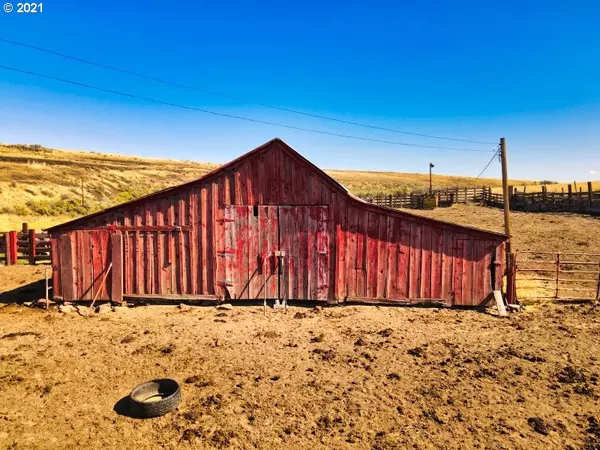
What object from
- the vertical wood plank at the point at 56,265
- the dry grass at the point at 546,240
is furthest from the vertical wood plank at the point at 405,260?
the vertical wood plank at the point at 56,265

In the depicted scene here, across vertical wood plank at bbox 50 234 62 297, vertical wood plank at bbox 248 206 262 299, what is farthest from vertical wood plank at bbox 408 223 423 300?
vertical wood plank at bbox 50 234 62 297

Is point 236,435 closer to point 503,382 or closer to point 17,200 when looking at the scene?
point 503,382

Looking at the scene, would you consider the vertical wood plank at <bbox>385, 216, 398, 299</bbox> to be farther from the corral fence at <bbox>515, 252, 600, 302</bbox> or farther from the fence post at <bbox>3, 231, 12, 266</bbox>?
the fence post at <bbox>3, 231, 12, 266</bbox>

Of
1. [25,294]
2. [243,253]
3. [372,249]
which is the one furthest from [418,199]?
[25,294]

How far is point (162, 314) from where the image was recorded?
13.0 metres

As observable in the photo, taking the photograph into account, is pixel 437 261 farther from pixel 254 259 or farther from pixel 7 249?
pixel 7 249

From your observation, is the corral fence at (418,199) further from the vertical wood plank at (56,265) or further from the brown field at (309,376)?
the vertical wood plank at (56,265)

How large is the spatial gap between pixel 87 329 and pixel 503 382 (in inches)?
440

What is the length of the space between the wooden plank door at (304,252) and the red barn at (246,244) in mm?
35

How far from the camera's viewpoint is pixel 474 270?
1322 centimetres

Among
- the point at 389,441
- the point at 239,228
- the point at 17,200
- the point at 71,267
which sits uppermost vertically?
the point at 17,200

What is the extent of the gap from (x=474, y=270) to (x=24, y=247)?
878 inches

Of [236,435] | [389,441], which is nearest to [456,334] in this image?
[389,441]

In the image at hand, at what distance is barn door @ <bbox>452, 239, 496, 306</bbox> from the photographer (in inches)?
519
